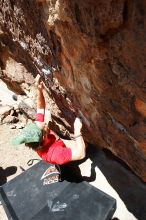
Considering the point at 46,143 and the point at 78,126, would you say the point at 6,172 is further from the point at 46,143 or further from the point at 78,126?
the point at 78,126

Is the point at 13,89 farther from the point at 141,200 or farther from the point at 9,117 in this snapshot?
the point at 141,200

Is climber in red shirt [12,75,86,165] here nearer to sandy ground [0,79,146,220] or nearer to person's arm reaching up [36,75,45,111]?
person's arm reaching up [36,75,45,111]

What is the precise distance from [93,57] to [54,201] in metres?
2.70

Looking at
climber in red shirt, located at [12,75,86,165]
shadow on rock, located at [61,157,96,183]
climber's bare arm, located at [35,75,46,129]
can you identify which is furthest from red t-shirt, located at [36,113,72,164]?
shadow on rock, located at [61,157,96,183]

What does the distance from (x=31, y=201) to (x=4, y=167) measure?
2.14m

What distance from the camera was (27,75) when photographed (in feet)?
17.5

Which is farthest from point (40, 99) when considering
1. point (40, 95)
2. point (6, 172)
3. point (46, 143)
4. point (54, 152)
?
point (6, 172)

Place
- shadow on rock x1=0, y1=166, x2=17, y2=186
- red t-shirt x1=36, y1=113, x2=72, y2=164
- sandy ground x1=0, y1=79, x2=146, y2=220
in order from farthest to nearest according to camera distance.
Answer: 1. shadow on rock x1=0, y1=166, x2=17, y2=186
2. sandy ground x1=0, y1=79, x2=146, y2=220
3. red t-shirt x1=36, y1=113, x2=72, y2=164

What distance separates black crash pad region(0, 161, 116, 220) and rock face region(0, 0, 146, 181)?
0.85 metres

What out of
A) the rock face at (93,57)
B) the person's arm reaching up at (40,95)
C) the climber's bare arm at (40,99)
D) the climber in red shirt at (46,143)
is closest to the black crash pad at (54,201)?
the climber in red shirt at (46,143)

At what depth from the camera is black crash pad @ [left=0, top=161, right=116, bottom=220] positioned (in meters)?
4.36

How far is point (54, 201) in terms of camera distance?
460 cm

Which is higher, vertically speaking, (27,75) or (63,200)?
(27,75)

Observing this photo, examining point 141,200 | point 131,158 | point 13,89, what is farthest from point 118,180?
point 13,89
